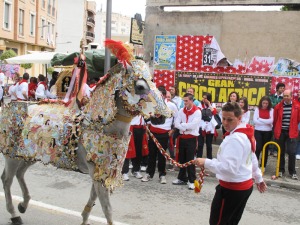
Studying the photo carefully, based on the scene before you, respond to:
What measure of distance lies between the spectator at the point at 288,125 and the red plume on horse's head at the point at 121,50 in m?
5.10

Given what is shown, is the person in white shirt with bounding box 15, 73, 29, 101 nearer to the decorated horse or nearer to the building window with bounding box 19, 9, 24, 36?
the decorated horse

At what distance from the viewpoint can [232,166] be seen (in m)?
→ 3.44

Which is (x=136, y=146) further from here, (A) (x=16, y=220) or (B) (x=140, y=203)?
(A) (x=16, y=220)

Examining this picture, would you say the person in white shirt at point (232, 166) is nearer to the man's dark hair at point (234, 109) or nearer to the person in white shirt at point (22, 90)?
the man's dark hair at point (234, 109)

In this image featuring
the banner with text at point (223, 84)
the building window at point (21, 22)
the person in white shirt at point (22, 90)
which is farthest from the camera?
the building window at point (21, 22)

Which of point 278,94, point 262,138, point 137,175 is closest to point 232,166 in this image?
point 137,175

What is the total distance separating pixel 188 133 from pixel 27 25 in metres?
37.6

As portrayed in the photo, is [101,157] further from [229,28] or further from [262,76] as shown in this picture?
[229,28]

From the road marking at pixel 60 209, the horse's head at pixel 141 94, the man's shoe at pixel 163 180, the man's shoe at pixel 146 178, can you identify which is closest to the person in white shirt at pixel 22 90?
the man's shoe at pixel 146 178

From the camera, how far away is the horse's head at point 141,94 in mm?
3883

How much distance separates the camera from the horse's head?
12.7 feet

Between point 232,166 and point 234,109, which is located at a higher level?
point 234,109

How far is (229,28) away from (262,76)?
1.98m

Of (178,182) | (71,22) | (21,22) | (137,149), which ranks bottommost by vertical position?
(178,182)
